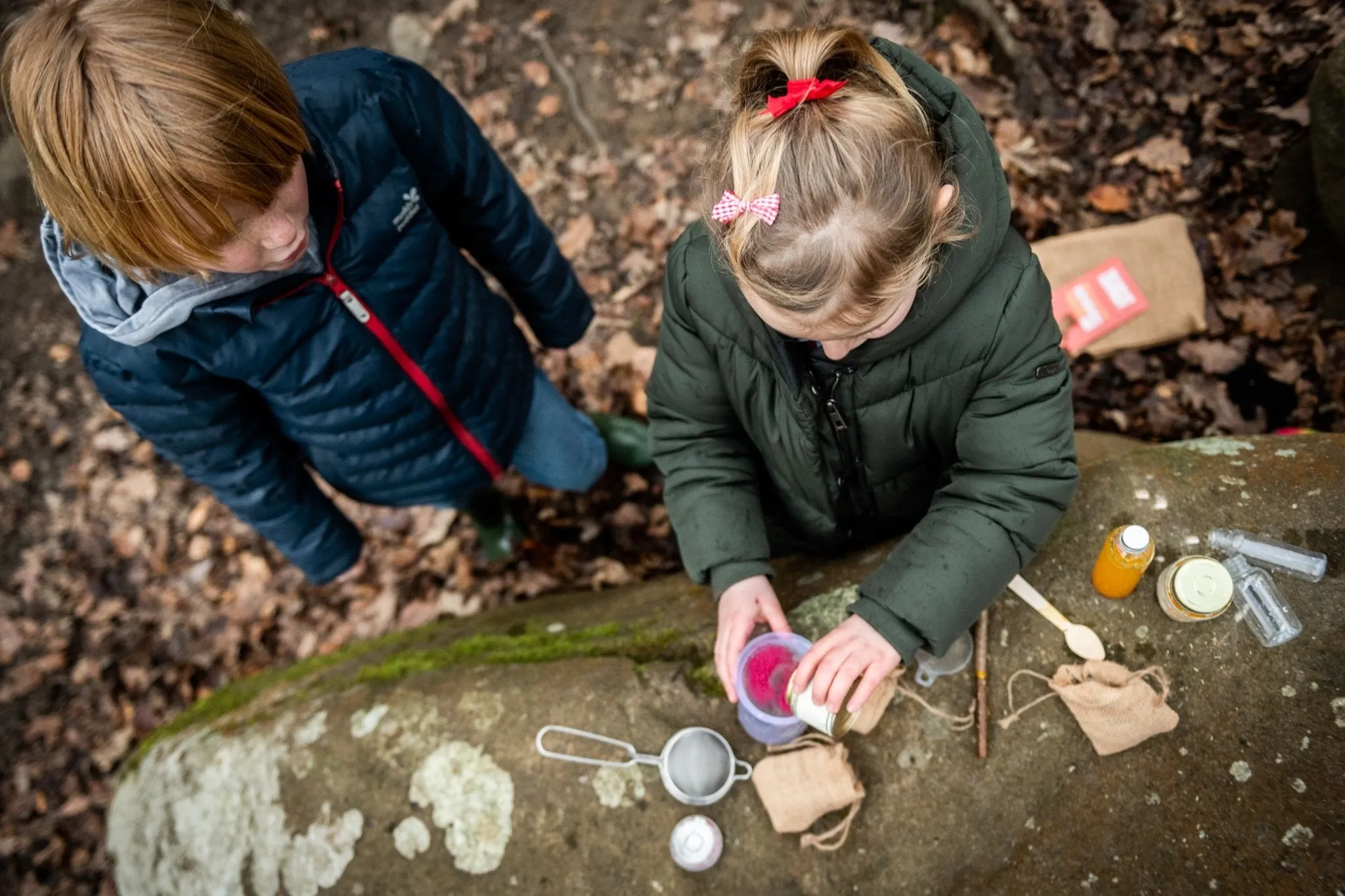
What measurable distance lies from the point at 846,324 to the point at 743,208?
34 cm

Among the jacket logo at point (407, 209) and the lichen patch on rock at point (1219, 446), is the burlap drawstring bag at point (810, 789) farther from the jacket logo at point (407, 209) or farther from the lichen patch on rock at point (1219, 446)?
the jacket logo at point (407, 209)

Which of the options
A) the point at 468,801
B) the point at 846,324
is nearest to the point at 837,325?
the point at 846,324

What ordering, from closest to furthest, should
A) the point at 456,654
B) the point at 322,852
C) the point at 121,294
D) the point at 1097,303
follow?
the point at 121,294, the point at 322,852, the point at 456,654, the point at 1097,303

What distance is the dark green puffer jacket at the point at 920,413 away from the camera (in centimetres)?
180

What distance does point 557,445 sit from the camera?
3.58 metres

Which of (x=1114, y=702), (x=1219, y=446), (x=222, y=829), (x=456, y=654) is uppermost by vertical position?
(x=1219, y=446)

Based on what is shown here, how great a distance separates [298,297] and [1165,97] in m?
4.37

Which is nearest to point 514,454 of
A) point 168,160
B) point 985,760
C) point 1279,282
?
point 168,160

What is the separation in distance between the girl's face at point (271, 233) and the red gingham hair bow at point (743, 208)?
106cm

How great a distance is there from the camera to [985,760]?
2.06m

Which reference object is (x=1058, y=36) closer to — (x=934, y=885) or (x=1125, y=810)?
(x=1125, y=810)

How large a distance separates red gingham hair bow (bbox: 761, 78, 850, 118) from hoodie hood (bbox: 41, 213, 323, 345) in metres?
1.48

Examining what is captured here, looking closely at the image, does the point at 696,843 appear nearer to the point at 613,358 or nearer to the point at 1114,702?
the point at 1114,702

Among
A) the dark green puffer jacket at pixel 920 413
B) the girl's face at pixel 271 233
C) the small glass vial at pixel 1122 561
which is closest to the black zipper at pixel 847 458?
the dark green puffer jacket at pixel 920 413
